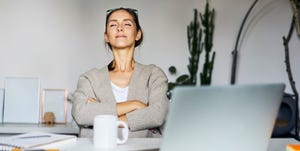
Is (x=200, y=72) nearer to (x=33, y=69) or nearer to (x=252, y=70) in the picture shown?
(x=252, y=70)

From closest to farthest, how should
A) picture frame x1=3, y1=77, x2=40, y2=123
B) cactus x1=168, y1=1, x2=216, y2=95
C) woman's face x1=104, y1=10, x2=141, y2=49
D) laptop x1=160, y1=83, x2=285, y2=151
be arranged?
laptop x1=160, y1=83, x2=285, y2=151 < woman's face x1=104, y1=10, x2=141, y2=49 < picture frame x1=3, y1=77, x2=40, y2=123 < cactus x1=168, y1=1, x2=216, y2=95

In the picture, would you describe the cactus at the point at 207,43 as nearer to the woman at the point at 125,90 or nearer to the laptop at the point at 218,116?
the woman at the point at 125,90

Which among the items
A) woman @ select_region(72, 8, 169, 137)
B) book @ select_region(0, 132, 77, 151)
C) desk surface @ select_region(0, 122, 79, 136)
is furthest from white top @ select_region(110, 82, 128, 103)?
Result: desk surface @ select_region(0, 122, 79, 136)

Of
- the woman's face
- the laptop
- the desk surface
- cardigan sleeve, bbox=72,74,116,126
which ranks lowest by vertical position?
the desk surface

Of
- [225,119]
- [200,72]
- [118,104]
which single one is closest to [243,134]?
[225,119]

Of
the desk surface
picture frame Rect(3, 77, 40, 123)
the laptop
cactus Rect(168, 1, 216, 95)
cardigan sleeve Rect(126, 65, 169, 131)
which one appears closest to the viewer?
the laptop

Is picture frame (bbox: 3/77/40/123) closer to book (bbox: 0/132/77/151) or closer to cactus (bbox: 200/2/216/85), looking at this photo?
cactus (bbox: 200/2/216/85)

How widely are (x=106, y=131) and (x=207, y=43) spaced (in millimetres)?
2151

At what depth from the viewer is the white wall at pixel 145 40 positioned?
3.08m

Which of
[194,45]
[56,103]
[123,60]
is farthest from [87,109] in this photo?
[194,45]

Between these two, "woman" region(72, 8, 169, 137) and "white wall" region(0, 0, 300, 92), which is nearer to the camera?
"woman" region(72, 8, 169, 137)

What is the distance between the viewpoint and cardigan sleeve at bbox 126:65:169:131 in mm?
1457

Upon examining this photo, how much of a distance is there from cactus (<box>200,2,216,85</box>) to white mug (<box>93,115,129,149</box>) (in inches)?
80.4

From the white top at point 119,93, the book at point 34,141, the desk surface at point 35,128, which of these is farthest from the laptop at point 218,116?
the desk surface at point 35,128
